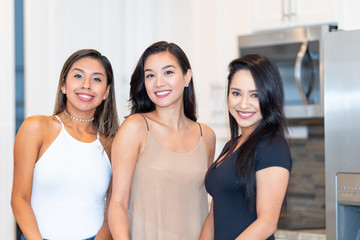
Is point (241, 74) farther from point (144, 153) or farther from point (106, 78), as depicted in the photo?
point (106, 78)

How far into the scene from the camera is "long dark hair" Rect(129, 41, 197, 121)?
69.7 inches

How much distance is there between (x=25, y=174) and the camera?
1.64m

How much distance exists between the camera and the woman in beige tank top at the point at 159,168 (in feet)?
5.35

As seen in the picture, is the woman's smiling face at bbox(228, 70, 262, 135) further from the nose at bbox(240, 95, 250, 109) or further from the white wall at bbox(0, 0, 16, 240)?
the white wall at bbox(0, 0, 16, 240)

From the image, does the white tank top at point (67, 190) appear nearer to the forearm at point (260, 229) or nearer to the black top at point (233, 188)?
the black top at point (233, 188)

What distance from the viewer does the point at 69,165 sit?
1.70 meters

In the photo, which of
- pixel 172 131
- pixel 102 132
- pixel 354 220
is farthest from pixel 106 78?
pixel 354 220

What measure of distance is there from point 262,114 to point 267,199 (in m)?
0.29

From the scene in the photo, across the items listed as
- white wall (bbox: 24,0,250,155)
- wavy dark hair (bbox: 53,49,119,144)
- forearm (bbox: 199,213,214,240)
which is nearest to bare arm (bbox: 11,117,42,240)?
wavy dark hair (bbox: 53,49,119,144)

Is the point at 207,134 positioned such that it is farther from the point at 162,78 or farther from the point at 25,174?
the point at 25,174

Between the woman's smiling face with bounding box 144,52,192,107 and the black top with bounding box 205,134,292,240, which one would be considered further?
the woman's smiling face with bounding box 144,52,192,107

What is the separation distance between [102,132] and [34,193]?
1.18ft

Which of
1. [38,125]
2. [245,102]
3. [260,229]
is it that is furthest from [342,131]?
[38,125]

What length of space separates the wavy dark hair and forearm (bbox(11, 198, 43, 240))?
39 cm
